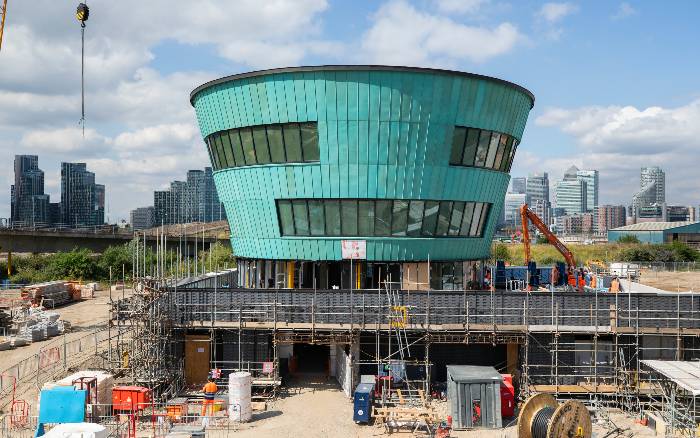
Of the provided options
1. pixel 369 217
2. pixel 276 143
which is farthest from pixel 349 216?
pixel 276 143

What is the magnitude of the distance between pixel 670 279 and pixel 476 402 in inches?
2555

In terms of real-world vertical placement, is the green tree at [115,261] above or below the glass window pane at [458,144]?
below

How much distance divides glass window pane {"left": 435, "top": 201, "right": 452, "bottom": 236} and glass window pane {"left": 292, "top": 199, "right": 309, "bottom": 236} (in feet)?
24.8

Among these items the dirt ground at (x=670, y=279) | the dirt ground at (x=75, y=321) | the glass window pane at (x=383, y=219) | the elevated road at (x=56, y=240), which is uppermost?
the glass window pane at (x=383, y=219)

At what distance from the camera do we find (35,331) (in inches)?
1598

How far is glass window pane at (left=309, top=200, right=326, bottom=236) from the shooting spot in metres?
33.9

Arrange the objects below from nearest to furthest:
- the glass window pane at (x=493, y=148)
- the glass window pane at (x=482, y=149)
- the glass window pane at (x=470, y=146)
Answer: the glass window pane at (x=470, y=146)
the glass window pane at (x=482, y=149)
the glass window pane at (x=493, y=148)

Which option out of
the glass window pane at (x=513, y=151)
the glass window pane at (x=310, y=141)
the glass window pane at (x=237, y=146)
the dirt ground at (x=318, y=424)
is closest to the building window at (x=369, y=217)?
the glass window pane at (x=310, y=141)

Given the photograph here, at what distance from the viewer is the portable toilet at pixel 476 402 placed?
24547mm

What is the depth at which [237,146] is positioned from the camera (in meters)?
35.5

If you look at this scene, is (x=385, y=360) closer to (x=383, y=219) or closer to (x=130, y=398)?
(x=383, y=219)

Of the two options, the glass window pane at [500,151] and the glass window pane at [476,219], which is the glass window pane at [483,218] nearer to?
the glass window pane at [476,219]

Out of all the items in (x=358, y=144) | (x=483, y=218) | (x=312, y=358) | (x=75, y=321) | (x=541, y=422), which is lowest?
(x=75, y=321)

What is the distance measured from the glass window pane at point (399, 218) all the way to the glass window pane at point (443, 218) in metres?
2.13
